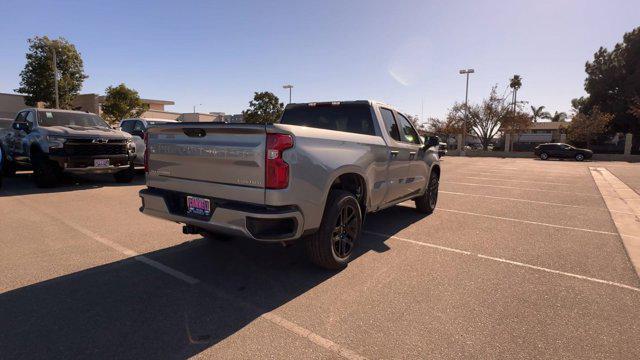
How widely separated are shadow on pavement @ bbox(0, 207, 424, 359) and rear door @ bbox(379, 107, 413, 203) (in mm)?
1155

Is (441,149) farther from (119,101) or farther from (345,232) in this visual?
(119,101)

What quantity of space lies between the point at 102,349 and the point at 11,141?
11017 mm

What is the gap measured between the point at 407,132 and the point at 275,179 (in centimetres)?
349

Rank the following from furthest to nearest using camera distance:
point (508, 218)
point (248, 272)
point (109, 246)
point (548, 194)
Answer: point (548, 194) < point (508, 218) < point (109, 246) < point (248, 272)

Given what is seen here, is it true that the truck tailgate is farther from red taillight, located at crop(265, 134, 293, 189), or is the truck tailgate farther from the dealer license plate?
the dealer license plate

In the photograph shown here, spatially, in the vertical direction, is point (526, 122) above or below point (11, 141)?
above

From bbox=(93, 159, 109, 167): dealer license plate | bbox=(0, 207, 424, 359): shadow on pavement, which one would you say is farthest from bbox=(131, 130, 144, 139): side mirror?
bbox=(0, 207, 424, 359): shadow on pavement

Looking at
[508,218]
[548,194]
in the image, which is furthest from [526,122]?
[508,218]

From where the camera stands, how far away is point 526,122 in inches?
1806

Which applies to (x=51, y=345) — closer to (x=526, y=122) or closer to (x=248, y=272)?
(x=248, y=272)

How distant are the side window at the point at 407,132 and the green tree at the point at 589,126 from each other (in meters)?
45.2

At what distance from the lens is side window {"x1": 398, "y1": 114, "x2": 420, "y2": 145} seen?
5844 millimetres

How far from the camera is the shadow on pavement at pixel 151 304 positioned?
2.59 meters

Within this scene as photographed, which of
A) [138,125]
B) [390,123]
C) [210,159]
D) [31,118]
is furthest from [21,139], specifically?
[390,123]
